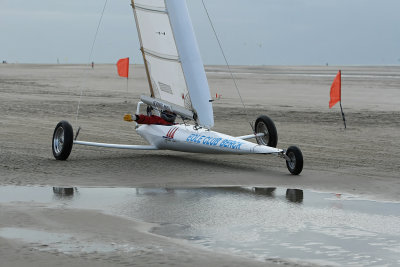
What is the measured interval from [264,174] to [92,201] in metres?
3.56

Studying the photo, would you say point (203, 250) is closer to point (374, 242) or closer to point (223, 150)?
point (374, 242)

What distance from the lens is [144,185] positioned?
39.7 ft

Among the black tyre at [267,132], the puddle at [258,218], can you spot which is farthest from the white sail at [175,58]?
the puddle at [258,218]

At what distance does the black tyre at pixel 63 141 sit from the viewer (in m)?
14.4

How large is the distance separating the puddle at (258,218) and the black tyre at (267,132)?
3896 millimetres

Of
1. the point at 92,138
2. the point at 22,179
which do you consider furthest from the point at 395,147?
the point at 22,179

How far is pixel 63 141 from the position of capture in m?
14.6

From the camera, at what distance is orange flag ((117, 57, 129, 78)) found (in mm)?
26984

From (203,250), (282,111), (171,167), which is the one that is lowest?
(203,250)

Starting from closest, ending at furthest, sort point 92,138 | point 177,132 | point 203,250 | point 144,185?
point 203,250 < point 144,185 < point 177,132 < point 92,138

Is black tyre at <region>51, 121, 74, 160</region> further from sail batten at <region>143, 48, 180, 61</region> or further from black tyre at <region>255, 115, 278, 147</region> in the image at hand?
black tyre at <region>255, 115, 278, 147</region>

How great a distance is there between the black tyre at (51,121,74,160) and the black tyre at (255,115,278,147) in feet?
12.0

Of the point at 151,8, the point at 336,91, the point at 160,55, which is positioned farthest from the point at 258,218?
the point at 336,91

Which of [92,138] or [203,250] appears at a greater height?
[92,138]
